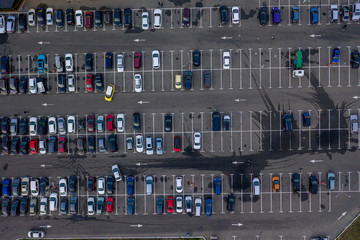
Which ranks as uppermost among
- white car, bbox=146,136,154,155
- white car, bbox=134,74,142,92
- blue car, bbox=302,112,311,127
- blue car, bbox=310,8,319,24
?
blue car, bbox=310,8,319,24

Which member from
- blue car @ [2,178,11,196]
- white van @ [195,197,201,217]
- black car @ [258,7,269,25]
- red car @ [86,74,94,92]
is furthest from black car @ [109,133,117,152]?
black car @ [258,7,269,25]

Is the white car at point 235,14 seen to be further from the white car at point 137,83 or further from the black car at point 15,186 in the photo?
the black car at point 15,186

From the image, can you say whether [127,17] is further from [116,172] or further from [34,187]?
[34,187]

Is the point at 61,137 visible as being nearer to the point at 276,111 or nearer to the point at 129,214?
the point at 129,214

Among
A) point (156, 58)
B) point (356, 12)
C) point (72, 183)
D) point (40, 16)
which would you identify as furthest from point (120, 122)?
point (356, 12)

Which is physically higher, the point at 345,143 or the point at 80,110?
Answer: the point at 80,110

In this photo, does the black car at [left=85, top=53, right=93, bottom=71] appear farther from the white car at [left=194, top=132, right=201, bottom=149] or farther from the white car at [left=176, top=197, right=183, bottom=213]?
the white car at [left=176, top=197, right=183, bottom=213]

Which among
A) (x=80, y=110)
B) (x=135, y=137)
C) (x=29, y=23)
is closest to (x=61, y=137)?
(x=80, y=110)
